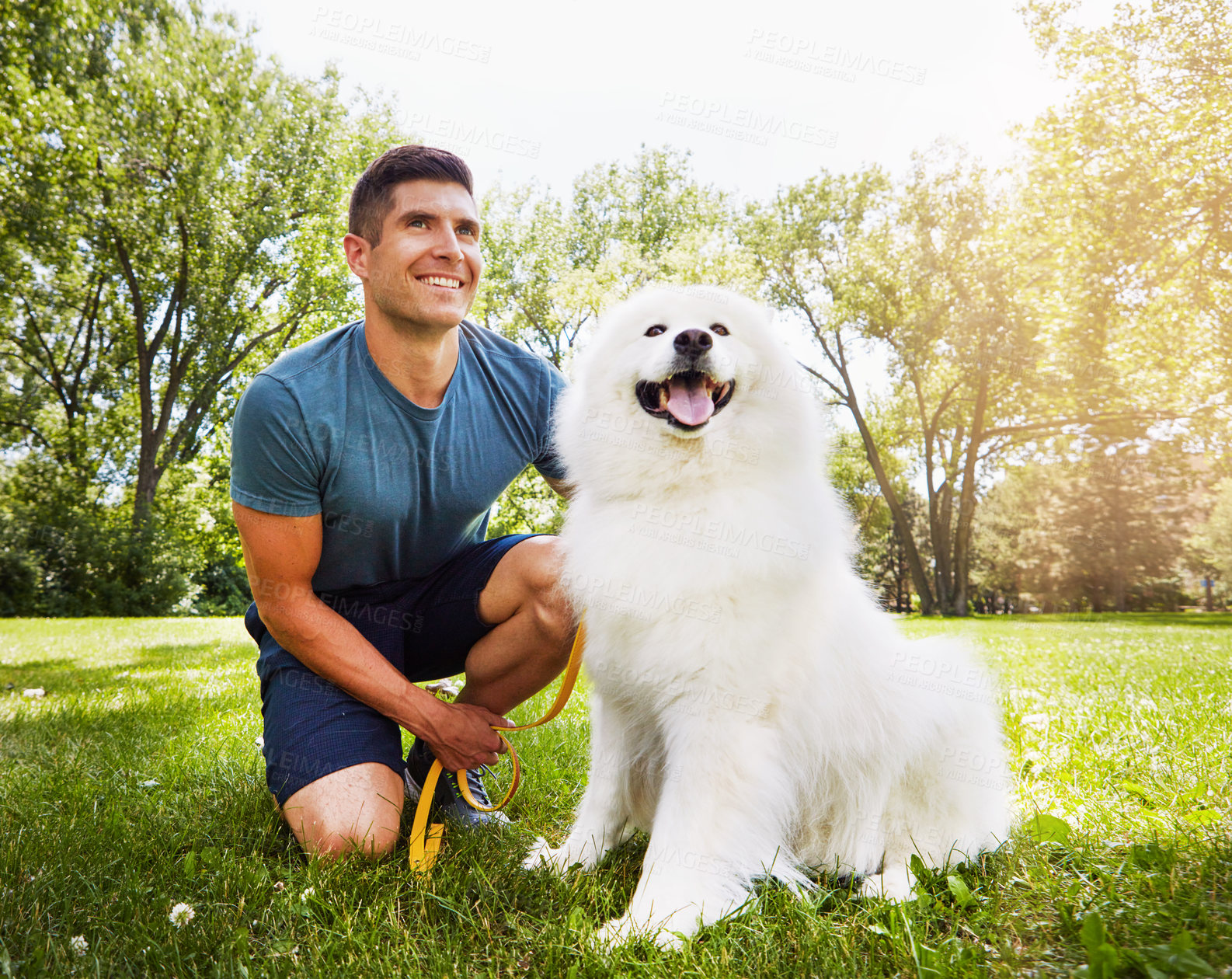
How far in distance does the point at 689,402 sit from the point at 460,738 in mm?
1226

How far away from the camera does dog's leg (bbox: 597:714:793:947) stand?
1659 millimetres

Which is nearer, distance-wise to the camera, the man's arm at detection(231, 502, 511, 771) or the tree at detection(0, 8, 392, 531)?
the man's arm at detection(231, 502, 511, 771)

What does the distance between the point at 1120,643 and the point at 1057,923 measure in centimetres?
839

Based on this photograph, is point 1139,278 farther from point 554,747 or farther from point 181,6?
point 181,6

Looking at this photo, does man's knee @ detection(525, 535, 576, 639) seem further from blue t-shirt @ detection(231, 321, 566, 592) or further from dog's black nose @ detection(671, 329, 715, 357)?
dog's black nose @ detection(671, 329, 715, 357)

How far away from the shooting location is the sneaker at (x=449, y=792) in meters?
2.30

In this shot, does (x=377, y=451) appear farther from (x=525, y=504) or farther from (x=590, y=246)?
(x=590, y=246)

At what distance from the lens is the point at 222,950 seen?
147cm

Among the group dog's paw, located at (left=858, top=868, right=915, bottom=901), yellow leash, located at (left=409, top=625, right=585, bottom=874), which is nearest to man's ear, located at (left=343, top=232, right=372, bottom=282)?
yellow leash, located at (left=409, top=625, right=585, bottom=874)

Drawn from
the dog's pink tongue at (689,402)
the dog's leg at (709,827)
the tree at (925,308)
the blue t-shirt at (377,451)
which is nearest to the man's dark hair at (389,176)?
the blue t-shirt at (377,451)

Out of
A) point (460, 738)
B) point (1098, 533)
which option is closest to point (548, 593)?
point (460, 738)

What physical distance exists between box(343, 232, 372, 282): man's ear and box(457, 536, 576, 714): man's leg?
1098 millimetres

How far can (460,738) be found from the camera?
2.22 meters

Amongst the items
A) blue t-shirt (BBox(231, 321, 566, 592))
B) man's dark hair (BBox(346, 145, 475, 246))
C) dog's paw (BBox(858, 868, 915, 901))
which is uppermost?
man's dark hair (BBox(346, 145, 475, 246))
